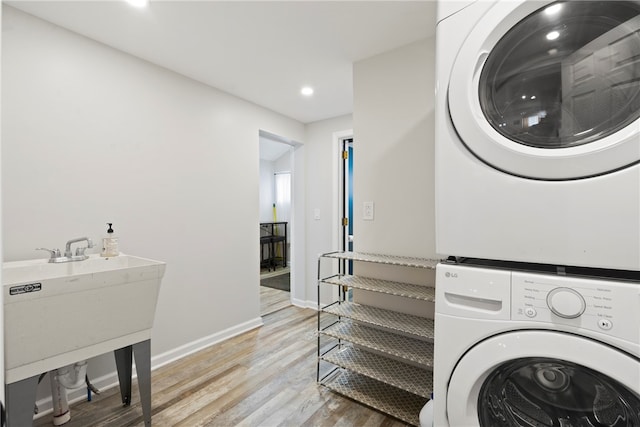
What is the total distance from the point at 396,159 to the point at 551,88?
115 centimetres

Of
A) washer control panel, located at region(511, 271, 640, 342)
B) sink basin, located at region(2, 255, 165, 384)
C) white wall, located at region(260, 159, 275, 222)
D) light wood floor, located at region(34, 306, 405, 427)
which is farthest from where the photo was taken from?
white wall, located at region(260, 159, 275, 222)

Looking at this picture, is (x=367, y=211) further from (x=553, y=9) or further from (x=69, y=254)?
(x=69, y=254)

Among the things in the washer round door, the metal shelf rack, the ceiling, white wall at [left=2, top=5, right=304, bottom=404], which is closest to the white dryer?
the washer round door

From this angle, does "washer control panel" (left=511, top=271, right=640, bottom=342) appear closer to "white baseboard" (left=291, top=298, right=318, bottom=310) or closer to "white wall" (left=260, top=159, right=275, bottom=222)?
"white baseboard" (left=291, top=298, right=318, bottom=310)

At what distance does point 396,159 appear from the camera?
2012 millimetres

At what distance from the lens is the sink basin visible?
46.1 inches

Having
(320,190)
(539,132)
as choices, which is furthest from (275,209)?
(539,132)

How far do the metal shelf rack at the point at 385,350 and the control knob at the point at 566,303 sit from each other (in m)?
0.75

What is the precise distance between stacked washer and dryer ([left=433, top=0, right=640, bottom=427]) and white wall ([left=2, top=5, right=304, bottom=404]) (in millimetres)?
2071

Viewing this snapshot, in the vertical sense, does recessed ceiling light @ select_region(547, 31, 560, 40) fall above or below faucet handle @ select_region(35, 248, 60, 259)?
above

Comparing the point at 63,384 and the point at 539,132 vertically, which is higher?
the point at 539,132

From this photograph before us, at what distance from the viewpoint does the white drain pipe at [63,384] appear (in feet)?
5.08

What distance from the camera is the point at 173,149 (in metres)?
2.33

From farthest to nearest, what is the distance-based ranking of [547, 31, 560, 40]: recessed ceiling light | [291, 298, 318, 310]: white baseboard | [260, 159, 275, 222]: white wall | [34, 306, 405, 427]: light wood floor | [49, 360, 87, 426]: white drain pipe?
[260, 159, 275, 222]: white wall → [291, 298, 318, 310]: white baseboard → [34, 306, 405, 427]: light wood floor → [49, 360, 87, 426]: white drain pipe → [547, 31, 560, 40]: recessed ceiling light
